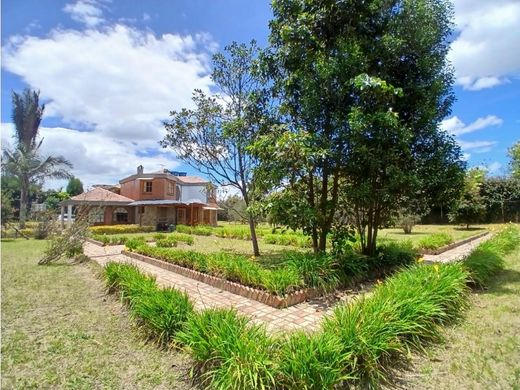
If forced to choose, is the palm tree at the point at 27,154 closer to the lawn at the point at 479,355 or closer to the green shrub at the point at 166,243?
the green shrub at the point at 166,243

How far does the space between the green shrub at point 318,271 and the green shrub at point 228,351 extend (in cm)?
276

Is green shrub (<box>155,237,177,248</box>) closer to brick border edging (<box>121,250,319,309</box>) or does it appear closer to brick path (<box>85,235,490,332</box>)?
brick border edging (<box>121,250,319,309</box>)

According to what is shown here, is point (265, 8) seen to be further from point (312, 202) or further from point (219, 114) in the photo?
point (312, 202)

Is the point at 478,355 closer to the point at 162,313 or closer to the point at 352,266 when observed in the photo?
the point at 352,266

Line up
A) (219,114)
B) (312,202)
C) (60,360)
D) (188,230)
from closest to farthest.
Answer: (60,360)
(312,202)
(219,114)
(188,230)

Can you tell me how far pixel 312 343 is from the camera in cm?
353

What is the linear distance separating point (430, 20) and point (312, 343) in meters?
8.26

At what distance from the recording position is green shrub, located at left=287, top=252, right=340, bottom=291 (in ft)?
22.1

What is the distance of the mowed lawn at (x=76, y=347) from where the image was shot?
3711 mm

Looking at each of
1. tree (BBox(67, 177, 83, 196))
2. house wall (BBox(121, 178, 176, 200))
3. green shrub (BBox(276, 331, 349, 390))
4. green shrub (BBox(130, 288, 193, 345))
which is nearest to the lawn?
green shrub (BBox(276, 331, 349, 390))

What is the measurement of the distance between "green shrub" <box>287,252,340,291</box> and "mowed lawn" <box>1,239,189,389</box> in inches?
131

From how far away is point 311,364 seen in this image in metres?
3.28

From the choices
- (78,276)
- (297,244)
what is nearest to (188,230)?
(297,244)

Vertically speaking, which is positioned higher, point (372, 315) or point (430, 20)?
point (430, 20)
